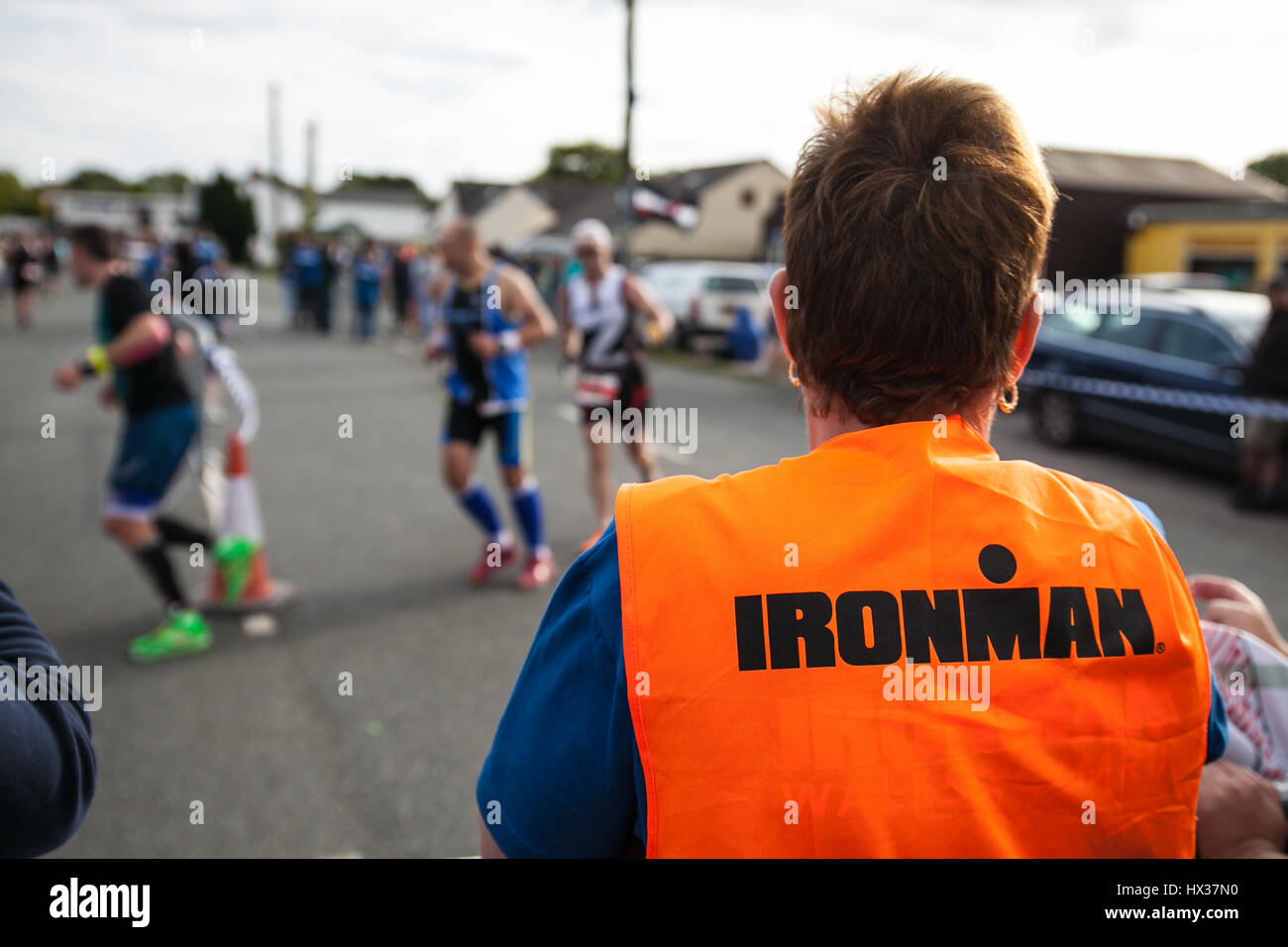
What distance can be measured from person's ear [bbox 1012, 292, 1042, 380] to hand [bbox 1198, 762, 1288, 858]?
771mm

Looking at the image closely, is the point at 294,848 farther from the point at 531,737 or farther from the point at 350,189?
the point at 350,189

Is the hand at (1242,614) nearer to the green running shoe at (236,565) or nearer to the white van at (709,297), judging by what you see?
the green running shoe at (236,565)

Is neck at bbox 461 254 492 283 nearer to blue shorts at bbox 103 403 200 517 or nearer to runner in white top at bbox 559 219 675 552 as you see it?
runner in white top at bbox 559 219 675 552

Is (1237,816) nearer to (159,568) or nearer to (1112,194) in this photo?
(159,568)

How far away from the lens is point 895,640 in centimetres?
103

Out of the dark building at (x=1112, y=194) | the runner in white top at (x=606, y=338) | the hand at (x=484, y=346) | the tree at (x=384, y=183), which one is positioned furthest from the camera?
the tree at (x=384, y=183)

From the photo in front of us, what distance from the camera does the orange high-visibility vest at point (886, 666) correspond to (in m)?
1.01

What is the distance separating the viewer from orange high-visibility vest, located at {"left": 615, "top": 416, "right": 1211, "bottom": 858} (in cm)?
101

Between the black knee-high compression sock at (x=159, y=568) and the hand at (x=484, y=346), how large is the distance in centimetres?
200

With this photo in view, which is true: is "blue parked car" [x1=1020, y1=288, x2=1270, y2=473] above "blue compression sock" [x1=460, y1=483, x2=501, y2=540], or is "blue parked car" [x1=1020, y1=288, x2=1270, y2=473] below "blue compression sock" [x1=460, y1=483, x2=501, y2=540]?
above

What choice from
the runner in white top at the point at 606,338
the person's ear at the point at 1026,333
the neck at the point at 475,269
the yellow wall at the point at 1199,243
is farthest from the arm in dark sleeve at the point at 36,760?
the yellow wall at the point at 1199,243

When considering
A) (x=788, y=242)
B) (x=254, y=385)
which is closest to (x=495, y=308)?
(x=788, y=242)

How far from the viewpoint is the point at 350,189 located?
339 ft

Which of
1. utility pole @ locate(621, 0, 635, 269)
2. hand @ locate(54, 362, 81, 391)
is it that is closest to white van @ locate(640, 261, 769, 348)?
utility pole @ locate(621, 0, 635, 269)
